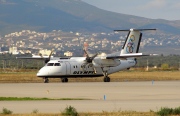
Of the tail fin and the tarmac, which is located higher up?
the tail fin

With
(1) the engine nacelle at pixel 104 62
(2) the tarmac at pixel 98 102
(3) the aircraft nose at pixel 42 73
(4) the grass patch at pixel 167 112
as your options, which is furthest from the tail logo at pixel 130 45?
(4) the grass patch at pixel 167 112

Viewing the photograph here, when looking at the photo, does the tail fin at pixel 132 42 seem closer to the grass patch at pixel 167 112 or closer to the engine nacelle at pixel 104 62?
the engine nacelle at pixel 104 62

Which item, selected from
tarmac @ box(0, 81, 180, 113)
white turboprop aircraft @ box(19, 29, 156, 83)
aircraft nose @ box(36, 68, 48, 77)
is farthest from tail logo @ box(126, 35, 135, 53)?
tarmac @ box(0, 81, 180, 113)

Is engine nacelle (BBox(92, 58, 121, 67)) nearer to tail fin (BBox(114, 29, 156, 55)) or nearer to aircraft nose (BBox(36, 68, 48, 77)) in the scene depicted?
tail fin (BBox(114, 29, 156, 55))

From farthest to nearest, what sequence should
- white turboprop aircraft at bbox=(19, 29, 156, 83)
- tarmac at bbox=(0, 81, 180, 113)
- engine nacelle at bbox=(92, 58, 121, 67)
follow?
engine nacelle at bbox=(92, 58, 121, 67) → white turboprop aircraft at bbox=(19, 29, 156, 83) → tarmac at bbox=(0, 81, 180, 113)

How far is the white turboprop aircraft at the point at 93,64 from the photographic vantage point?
63.7 meters

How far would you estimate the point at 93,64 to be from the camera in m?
66.2

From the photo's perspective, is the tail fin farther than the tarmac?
Yes

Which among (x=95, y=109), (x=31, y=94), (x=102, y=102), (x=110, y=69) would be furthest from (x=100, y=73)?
(x=95, y=109)

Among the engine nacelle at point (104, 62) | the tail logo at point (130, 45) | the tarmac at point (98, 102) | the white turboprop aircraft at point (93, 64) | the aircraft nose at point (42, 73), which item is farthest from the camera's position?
the tail logo at point (130, 45)

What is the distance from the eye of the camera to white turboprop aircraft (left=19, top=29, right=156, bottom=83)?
6366 cm

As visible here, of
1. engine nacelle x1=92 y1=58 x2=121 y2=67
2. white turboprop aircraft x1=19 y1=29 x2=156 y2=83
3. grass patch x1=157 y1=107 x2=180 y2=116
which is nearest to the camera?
grass patch x1=157 y1=107 x2=180 y2=116

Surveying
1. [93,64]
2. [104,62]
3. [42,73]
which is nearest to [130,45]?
[104,62]

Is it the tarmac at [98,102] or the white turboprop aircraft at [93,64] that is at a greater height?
the white turboprop aircraft at [93,64]
